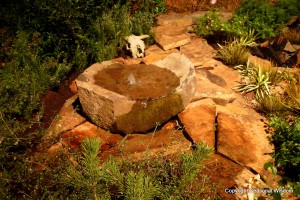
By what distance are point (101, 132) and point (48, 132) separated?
28.8 inches

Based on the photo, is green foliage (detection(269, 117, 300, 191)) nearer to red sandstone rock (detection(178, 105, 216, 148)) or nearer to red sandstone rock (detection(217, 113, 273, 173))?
red sandstone rock (detection(217, 113, 273, 173))

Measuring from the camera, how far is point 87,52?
210 inches

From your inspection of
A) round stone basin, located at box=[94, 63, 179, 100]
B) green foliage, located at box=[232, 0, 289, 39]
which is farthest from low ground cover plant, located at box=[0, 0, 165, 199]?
green foliage, located at box=[232, 0, 289, 39]

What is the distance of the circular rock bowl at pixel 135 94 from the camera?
3.64 metres

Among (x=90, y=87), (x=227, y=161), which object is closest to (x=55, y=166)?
(x=90, y=87)

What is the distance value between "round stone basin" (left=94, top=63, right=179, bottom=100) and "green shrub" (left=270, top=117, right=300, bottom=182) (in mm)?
1569

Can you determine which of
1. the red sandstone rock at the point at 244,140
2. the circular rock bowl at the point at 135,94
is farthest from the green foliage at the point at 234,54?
the red sandstone rock at the point at 244,140

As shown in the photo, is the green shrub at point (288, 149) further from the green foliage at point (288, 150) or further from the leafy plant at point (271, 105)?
the leafy plant at point (271, 105)

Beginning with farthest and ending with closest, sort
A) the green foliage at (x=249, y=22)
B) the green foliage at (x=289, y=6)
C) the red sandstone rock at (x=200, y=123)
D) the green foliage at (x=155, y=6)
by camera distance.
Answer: the green foliage at (x=155, y=6) → the green foliage at (x=289, y=6) → the green foliage at (x=249, y=22) → the red sandstone rock at (x=200, y=123)

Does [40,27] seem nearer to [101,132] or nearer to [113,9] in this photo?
[113,9]

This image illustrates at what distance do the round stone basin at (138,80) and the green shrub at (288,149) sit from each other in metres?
1.57

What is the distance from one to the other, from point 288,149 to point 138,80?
2256 mm

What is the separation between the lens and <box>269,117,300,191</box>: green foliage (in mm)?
3385

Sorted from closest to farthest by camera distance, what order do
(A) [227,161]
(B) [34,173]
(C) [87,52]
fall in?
(B) [34,173]
(A) [227,161]
(C) [87,52]
